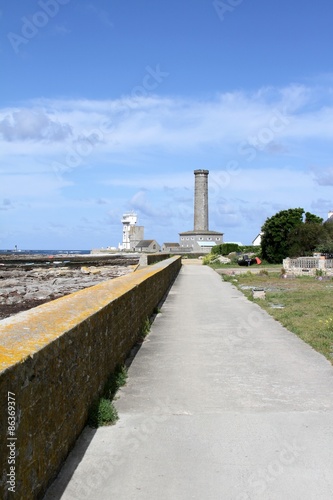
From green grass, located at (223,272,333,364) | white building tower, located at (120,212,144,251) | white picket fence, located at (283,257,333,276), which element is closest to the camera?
green grass, located at (223,272,333,364)

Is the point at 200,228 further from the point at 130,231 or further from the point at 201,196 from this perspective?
the point at 130,231

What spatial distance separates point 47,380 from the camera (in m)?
4.00

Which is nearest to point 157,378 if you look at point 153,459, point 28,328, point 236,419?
point 236,419

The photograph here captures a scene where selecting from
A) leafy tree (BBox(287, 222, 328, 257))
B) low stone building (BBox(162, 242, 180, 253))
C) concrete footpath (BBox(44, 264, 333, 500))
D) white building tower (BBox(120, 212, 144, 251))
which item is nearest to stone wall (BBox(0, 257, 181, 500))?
concrete footpath (BBox(44, 264, 333, 500))

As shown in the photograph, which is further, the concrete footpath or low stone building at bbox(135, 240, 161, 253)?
low stone building at bbox(135, 240, 161, 253)

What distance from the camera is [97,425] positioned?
18.0ft

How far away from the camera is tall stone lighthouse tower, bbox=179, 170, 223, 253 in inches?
4419

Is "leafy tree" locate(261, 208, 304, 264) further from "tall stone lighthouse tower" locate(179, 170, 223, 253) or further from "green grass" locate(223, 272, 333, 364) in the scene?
"tall stone lighthouse tower" locate(179, 170, 223, 253)

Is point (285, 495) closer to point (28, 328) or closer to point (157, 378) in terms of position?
point (28, 328)

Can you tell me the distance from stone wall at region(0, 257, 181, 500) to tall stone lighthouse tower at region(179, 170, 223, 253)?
106 m

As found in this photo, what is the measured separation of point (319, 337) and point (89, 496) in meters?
7.65

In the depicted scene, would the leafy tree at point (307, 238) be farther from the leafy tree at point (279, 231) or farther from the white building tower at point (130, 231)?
the white building tower at point (130, 231)

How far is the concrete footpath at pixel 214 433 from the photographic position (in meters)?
4.15

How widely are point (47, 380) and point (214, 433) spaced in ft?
6.68
